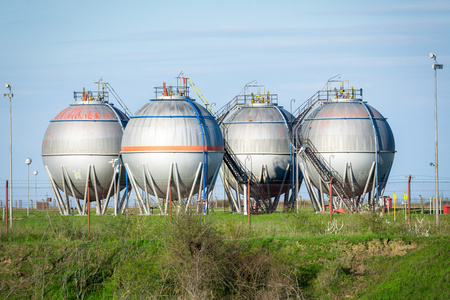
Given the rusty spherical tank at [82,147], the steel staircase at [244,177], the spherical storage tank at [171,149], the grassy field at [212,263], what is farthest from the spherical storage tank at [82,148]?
the grassy field at [212,263]

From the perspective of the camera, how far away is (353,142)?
52.5 meters

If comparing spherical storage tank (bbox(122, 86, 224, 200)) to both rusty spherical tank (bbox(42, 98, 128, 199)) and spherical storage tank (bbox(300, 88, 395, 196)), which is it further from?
spherical storage tank (bbox(300, 88, 395, 196))

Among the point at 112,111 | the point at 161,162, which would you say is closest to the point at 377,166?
the point at 161,162

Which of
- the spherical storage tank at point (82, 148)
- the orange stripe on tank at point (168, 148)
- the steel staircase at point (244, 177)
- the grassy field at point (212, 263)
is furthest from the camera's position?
the steel staircase at point (244, 177)

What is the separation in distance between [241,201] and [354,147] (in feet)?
34.4

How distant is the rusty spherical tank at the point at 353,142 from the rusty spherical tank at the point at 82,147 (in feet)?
45.4

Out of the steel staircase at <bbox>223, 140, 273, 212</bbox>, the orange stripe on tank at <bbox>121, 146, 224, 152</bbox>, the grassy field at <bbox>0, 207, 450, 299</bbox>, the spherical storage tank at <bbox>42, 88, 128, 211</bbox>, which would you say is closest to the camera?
the grassy field at <bbox>0, 207, 450, 299</bbox>

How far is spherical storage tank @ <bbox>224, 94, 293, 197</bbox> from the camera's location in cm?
5600

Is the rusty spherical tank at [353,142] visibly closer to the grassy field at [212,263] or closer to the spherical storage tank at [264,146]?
the spherical storage tank at [264,146]

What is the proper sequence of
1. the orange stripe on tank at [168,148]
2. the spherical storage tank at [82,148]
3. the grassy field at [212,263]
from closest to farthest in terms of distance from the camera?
the grassy field at [212,263], the orange stripe on tank at [168,148], the spherical storage tank at [82,148]

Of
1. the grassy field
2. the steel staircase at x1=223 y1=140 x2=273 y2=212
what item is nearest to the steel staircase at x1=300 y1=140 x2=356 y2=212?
the steel staircase at x1=223 y1=140 x2=273 y2=212

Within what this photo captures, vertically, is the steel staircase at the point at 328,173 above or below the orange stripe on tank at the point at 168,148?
below

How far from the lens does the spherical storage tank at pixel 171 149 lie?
47031 millimetres

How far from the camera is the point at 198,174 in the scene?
47.7 metres
